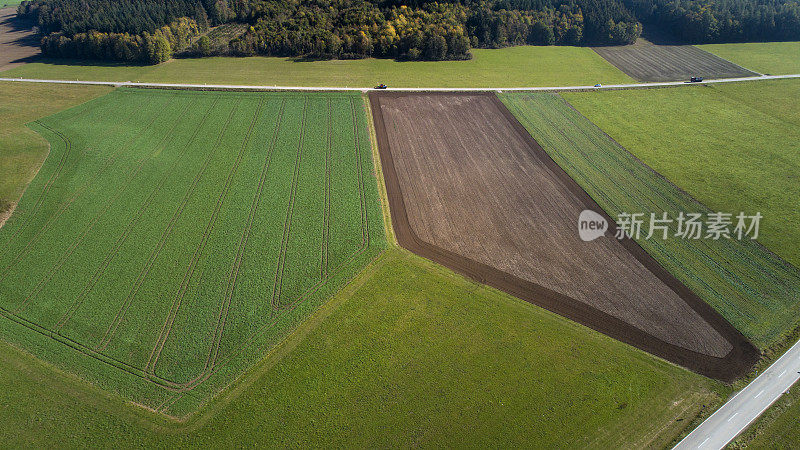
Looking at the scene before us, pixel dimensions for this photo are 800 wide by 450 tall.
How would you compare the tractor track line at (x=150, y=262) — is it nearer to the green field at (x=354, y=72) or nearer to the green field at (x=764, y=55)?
the green field at (x=354, y=72)

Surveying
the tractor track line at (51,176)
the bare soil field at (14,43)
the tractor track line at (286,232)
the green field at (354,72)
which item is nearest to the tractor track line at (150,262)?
the tractor track line at (286,232)

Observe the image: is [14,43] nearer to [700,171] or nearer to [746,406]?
[700,171]

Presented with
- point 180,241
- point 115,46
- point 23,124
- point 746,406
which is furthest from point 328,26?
point 746,406

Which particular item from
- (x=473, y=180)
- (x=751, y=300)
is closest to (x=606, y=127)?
(x=473, y=180)

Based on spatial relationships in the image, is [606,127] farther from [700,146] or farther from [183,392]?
[183,392]

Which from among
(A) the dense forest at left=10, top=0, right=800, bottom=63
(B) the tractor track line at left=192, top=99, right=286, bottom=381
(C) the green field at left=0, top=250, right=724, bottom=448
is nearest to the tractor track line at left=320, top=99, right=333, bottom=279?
(C) the green field at left=0, top=250, right=724, bottom=448

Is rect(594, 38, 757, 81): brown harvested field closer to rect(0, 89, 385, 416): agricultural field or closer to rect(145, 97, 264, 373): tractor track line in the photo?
rect(0, 89, 385, 416): agricultural field
